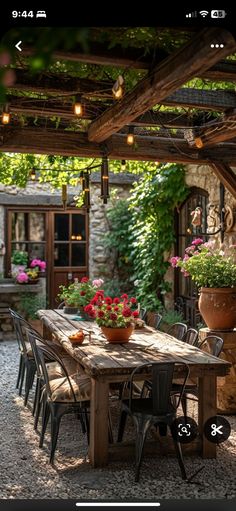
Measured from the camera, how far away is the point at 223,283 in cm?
462

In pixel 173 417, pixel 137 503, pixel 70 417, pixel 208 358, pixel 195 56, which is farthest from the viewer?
pixel 70 417

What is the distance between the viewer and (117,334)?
3.85m

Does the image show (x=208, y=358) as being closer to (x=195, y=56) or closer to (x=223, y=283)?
(x=223, y=283)

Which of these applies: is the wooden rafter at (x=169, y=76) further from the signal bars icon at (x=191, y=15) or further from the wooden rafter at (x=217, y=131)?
the wooden rafter at (x=217, y=131)

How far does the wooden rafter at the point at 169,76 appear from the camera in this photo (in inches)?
59.6

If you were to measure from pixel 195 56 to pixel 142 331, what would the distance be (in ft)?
9.52

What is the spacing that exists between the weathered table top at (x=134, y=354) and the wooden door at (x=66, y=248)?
347cm

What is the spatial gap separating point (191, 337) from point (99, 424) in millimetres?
1332

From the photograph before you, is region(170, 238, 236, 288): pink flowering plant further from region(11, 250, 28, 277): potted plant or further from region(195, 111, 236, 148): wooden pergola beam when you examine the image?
region(11, 250, 28, 277): potted plant

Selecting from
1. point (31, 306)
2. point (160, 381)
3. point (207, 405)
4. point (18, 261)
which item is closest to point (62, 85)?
point (160, 381)

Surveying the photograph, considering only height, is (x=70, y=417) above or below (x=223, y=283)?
below

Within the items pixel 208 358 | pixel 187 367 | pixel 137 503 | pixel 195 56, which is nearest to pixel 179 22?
pixel 195 56

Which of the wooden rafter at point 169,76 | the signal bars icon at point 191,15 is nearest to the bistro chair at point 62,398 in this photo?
the wooden rafter at point 169,76

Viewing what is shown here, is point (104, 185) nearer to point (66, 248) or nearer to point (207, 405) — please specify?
point (207, 405)
